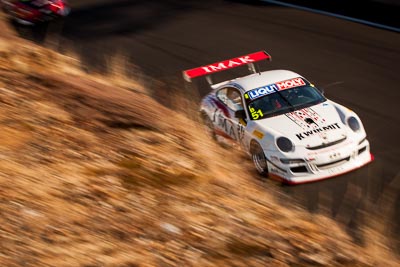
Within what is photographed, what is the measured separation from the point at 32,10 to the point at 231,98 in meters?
9.04

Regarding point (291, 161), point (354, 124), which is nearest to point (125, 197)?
point (291, 161)

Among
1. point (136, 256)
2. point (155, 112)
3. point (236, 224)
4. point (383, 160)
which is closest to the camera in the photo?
point (136, 256)

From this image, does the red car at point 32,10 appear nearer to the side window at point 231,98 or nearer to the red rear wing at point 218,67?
the red rear wing at point 218,67

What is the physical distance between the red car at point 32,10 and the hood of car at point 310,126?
10194 millimetres

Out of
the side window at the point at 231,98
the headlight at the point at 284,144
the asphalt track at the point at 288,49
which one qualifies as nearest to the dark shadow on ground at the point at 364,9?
the asphalt track at the point at 288,49

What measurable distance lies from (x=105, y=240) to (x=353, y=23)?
14.7 m

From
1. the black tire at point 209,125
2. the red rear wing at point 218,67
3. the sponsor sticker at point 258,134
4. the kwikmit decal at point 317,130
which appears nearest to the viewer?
the kwikmit decal at point 317,130

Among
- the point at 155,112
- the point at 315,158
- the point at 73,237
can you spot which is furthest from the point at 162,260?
the point at 315,158

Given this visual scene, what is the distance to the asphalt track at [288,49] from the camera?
1060cm

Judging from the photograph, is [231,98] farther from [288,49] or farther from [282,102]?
[288,49]

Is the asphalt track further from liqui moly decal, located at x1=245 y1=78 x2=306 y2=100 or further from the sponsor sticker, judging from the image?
liqui moly decal, located at x1=245 y1=78 x2=306 y2=100

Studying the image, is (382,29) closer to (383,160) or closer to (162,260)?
(383,160)

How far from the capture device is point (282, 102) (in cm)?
1160

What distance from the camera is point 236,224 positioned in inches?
229
